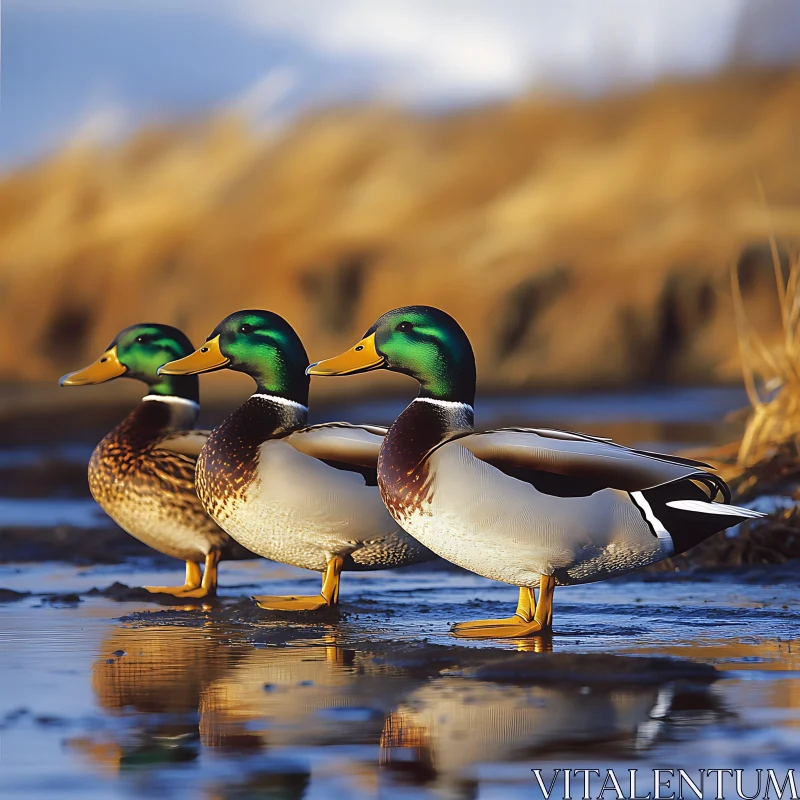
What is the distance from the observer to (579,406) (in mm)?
25031

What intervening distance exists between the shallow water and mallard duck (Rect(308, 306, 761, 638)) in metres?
0.26

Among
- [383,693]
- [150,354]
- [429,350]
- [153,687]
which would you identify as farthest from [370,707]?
[150,354]

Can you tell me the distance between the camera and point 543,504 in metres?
5.54

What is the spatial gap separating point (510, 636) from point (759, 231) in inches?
1447

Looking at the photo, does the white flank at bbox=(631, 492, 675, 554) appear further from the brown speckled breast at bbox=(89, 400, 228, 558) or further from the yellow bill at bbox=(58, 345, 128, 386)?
the yellow bill at bbox=(58, 345, 128, 386)

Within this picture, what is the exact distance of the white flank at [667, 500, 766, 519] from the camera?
5398 millimetres

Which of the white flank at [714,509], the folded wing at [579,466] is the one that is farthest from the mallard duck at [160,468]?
the white flank at [714,509]

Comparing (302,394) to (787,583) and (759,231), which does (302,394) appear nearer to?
(787,583)

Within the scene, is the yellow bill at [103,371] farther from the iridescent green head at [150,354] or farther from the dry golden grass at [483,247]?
the dry golden grass at [483,247]

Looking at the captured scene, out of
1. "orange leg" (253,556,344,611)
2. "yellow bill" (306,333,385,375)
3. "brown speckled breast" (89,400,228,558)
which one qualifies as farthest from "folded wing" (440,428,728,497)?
"brown speckled breast" (89,400,228,558)

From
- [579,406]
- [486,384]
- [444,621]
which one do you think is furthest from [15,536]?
[486,384]

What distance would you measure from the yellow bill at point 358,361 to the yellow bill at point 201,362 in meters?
0.68

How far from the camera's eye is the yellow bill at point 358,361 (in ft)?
20.1

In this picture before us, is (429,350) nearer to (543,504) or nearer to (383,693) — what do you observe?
(543,504)
